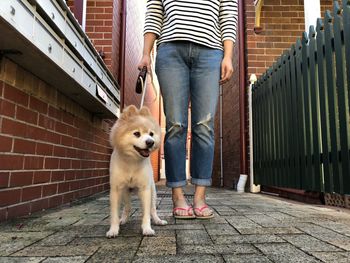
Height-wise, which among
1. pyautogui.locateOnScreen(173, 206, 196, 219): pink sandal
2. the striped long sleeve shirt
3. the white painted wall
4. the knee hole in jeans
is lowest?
pyautogui.locateOnScreen(173, 206, 196, 219): pink sandal

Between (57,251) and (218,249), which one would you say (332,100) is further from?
(57,251)

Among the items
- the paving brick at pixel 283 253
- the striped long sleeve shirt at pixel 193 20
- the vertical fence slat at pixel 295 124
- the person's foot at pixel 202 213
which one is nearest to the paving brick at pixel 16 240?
the person's foot at pixel 202 213

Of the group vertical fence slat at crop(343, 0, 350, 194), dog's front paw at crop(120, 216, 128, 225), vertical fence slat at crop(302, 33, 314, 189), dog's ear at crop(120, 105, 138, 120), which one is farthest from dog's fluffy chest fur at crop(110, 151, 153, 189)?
vertical fence slat at crop(302, 33, 314, 189)

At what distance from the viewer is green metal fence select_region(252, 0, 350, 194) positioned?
313 cm

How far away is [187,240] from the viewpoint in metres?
1.96

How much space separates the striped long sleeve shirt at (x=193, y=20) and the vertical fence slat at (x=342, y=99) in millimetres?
1003

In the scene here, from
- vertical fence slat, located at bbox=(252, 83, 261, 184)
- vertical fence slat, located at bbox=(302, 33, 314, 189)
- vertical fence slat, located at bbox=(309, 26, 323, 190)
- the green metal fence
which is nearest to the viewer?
the green metal fence

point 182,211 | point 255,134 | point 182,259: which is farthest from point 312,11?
point 182,259

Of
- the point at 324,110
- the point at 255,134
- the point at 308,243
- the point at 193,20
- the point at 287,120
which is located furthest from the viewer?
the point at 255,134

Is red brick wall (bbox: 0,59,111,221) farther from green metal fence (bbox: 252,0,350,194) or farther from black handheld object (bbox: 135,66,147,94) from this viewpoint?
green metal fence (bbox: 252,0,350,194)

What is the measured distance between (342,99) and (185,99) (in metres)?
1.43

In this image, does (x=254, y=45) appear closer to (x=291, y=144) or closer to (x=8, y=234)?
(x=291, y=144)

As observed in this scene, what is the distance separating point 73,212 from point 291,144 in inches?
107

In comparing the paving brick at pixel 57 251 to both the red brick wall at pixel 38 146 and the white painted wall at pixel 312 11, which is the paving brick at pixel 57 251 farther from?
the white painted wall at pixel 312 11
